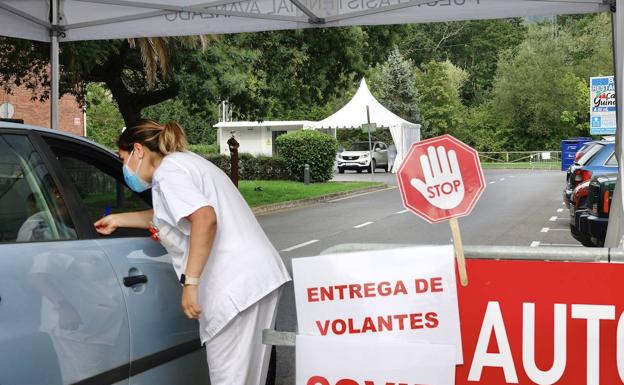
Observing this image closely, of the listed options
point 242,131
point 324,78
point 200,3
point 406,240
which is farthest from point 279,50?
point 242,131

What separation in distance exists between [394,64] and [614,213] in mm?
62896

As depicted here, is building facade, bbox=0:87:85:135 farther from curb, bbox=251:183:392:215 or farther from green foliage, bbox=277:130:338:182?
curb, bbox=251:183:392:215

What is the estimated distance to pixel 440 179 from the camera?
3322 mm

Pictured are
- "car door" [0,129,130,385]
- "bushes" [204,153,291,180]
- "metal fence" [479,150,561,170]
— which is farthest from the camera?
"metal fence" [479,150,561,170]

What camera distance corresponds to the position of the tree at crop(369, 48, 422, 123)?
219 feet

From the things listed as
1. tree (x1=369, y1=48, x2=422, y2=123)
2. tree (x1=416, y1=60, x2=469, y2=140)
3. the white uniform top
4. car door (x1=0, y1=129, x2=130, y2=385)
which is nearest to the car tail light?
the white uniform top

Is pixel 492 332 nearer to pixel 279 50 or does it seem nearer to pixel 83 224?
pixel 83 224

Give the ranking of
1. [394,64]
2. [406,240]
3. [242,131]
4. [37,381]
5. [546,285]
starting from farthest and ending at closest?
1. [394,64]
2. [242,131]
3. [406,240]
4. [546,285]
5. [37,381]

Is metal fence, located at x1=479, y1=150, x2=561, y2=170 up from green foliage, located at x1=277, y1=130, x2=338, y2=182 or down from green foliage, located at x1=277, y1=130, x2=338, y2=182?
up

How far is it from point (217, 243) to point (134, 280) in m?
0.39

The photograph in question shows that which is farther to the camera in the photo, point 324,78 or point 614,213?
point 324,78

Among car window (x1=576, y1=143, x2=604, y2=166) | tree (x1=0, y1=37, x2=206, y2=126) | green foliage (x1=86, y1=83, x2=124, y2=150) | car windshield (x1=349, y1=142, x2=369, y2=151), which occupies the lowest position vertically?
car window (x1=576, y1=143, x2=604, y2=166)

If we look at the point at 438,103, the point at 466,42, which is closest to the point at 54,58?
the point at 438,103

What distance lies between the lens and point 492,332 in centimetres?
324
